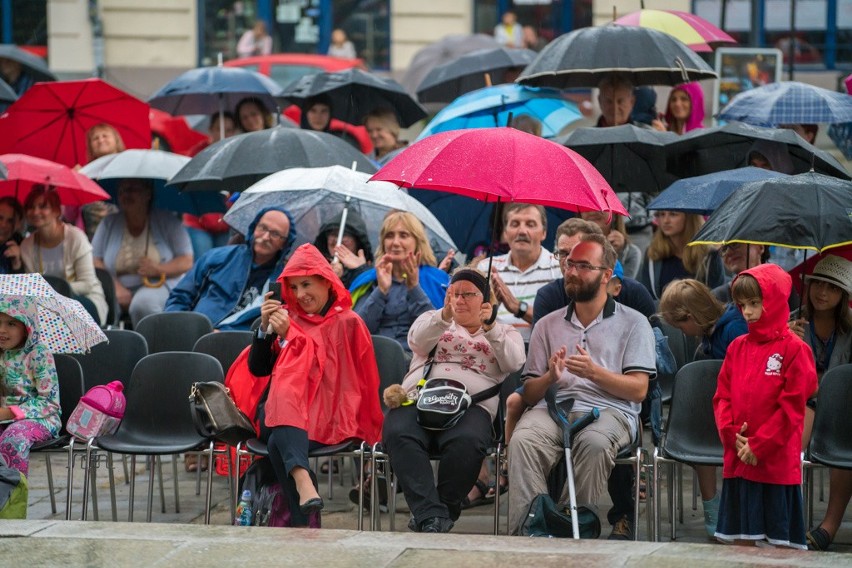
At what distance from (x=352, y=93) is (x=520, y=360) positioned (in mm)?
5008

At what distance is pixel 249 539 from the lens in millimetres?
5598

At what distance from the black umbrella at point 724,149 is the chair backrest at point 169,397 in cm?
330

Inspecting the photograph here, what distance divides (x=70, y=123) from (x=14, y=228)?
6.08 ft

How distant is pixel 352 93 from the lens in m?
11.4

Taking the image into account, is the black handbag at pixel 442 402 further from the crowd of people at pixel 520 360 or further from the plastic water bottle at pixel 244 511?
the plastic water bottle at pixel 244 511

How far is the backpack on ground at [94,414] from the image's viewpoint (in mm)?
7242

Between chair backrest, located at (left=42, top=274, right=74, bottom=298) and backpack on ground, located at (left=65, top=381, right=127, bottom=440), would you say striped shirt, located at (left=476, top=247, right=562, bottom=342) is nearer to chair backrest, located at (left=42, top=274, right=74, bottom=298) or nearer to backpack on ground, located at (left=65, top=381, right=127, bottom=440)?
backpack on ground, located at (left=65, top=381, right=127, bottom=440)

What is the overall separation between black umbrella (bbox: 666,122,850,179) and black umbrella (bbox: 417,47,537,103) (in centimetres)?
340

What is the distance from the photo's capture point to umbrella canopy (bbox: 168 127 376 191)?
29.7 feet

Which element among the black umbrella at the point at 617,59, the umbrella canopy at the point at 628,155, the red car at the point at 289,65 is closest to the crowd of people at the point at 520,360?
the umbrella canopy at the point at 628,155

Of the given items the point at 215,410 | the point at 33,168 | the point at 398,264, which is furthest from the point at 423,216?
the point at 33,168

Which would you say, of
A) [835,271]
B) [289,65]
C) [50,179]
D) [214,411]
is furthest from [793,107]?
[289,65]

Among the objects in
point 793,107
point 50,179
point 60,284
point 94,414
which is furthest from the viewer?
point 793,107

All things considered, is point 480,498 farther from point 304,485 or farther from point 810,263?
point 810,263
